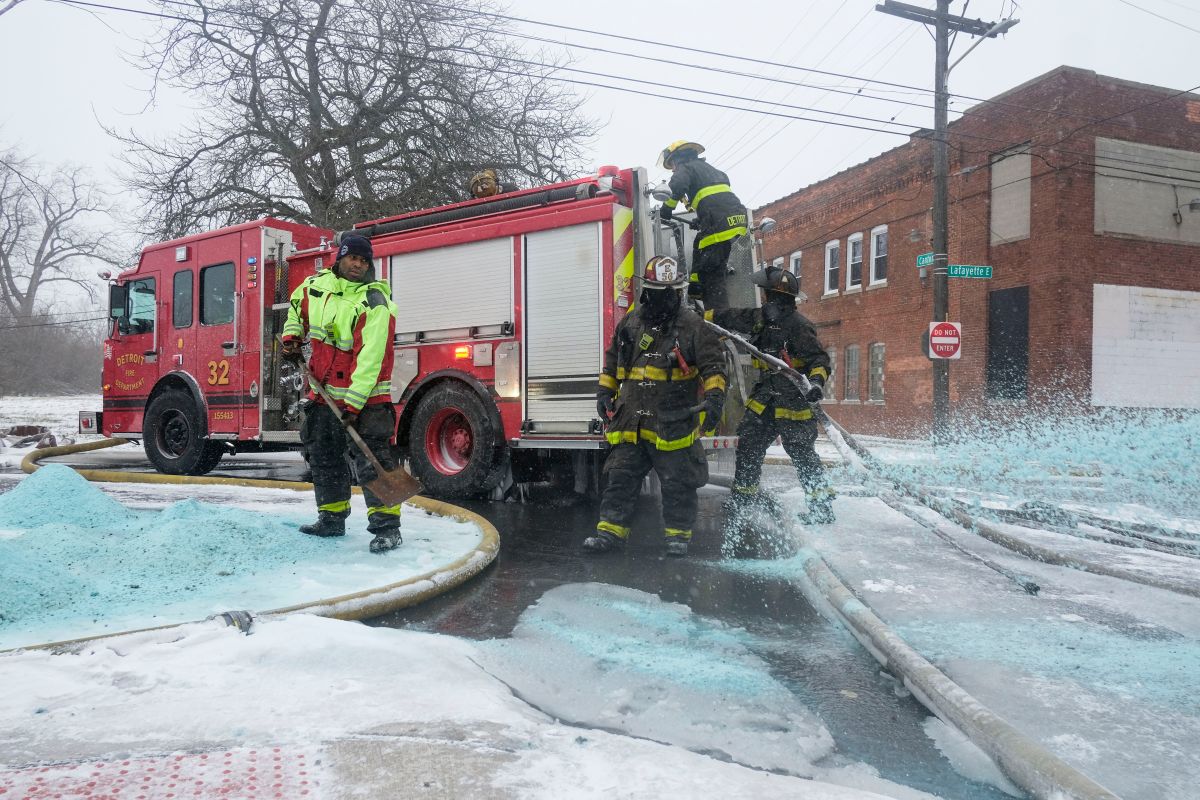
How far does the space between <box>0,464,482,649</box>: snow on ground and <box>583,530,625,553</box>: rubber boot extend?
733mm

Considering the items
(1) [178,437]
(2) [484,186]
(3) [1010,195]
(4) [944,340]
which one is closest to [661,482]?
(2) [484,186]

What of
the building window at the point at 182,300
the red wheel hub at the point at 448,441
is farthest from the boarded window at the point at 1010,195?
the building window at the point at 182,300

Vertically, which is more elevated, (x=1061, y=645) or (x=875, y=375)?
(x=875, y=375)

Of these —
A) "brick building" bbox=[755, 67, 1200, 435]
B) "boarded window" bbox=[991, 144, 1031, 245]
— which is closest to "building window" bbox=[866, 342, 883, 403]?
"brick building" bbox=[755, 67, 1200, 435]

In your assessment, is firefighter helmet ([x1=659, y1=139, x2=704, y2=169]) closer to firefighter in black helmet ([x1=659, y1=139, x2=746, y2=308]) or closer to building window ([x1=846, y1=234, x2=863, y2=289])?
firefighter in black helmet ([x1=659, y1=139, x2=746, y2=308])

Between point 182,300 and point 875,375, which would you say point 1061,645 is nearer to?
point 182,300

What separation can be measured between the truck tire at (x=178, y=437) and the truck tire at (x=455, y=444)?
2.79m

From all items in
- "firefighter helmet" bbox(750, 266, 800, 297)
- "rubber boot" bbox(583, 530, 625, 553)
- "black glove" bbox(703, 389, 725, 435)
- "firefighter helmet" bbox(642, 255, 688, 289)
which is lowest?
"rubber boot" bbox(583, 530, 625, 553)

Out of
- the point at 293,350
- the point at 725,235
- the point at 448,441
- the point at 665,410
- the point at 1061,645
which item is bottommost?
the point at 1061,645

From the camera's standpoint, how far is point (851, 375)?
22406 mm

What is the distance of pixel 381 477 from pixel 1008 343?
15885 mm

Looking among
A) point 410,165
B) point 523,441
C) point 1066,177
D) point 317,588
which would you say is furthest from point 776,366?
point 1066,177

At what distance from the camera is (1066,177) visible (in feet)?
53.5

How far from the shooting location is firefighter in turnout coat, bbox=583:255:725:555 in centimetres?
515
